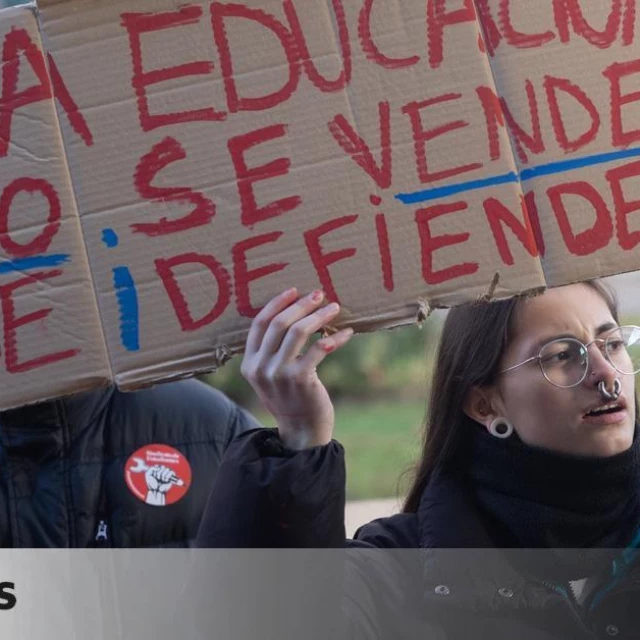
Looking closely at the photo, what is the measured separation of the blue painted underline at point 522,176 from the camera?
201 cm

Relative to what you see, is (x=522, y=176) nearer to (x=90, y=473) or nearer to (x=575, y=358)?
(x=575, y=358)

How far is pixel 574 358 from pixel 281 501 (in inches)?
22.4

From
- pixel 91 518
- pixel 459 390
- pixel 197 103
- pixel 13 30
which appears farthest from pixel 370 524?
pixel 13 30

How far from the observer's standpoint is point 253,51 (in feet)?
6.61

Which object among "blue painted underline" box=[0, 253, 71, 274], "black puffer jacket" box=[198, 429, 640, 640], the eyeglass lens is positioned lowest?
"black puffer jacket" box=[198, 429, 640, 640]

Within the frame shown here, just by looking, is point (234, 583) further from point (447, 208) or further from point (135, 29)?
point (135, 29)

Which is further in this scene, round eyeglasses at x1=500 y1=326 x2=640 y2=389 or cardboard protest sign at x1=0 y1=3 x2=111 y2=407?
round eyeglasses at x1=500 y1=326 x2=640 y2=389

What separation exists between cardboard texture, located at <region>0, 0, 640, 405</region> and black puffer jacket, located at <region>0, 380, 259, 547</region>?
1.24 feet

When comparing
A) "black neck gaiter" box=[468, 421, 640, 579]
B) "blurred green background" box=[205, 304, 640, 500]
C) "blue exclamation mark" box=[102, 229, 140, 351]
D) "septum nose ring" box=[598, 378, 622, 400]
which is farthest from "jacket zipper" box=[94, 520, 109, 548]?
"blurred green background" box=[205, 304, 640, 500]

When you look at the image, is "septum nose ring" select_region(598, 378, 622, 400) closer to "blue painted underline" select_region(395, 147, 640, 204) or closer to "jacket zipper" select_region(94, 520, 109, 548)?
"blue painted underline" select_region(395, 147, 640, 204)

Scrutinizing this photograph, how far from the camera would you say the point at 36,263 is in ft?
6.55

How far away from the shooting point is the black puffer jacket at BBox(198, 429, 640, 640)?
6.50 feet

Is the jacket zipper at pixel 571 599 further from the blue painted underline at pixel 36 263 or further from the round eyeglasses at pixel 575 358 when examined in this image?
the blue painted underline at pixel 36 263

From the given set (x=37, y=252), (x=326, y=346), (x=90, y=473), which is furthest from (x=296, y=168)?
(x=90, y=473)
